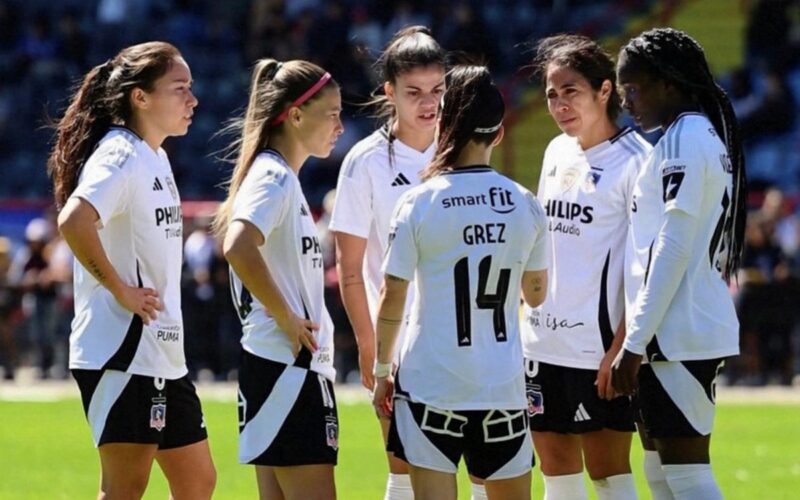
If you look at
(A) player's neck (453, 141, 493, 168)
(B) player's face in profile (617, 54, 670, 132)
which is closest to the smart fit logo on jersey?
→ (A) player's neck (453, 141, 493, 168)

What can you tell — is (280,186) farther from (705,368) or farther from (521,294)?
(705,368)

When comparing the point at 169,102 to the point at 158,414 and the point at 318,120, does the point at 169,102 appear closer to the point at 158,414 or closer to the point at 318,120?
the point at 318,120

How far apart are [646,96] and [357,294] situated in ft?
5.50

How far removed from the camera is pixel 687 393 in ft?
20.3

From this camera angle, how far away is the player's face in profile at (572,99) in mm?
6980

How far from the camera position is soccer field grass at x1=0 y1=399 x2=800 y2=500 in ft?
34.9

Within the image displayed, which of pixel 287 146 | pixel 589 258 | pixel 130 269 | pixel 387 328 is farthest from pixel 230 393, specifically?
pixel 387 328

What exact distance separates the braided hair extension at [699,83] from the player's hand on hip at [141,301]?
2.19 meters

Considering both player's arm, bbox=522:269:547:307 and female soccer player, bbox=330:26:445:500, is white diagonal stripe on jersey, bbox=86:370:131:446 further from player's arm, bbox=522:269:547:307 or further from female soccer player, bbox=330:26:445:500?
player's arm, bbox=522:269:547:307

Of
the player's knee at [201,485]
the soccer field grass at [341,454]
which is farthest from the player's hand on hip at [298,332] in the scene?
the soccer field grass at [341,454]

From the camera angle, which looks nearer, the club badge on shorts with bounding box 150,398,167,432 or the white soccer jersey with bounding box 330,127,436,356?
the club badge on shorts with bounding box 150,398,167,432

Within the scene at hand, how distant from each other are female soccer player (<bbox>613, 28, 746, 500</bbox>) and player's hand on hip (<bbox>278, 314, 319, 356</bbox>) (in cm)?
122

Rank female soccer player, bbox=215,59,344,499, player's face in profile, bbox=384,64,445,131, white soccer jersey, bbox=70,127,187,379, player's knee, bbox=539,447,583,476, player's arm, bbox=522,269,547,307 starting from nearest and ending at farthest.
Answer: female soccer player, bbox=215,59,344,499, player's arm, bbox=522,269,547,307, white soccer jersey, bbox=70,127,187,379, player's knee, bbox=539,447,583,476, player's face in profile, bbox=384,64,445,131

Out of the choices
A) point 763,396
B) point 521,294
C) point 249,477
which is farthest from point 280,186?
point 763,396
